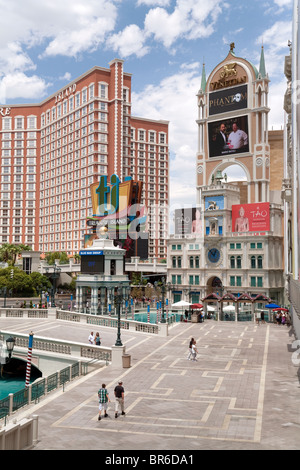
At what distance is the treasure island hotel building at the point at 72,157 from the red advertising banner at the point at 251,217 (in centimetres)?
3809

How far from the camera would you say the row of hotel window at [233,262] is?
7762cm

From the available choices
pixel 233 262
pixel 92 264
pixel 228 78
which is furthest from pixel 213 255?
pixel 228 78

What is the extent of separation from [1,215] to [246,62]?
77.7m

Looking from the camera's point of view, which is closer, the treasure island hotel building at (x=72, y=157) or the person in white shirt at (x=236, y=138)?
the person in white shirt at (x=236, y=138)

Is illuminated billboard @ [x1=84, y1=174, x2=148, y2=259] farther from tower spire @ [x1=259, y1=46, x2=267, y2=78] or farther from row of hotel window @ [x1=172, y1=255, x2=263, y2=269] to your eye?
tower spire @ [x1=259, y1=46, x2=267, y2=78]

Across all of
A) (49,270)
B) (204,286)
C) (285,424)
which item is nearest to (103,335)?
(285,424)

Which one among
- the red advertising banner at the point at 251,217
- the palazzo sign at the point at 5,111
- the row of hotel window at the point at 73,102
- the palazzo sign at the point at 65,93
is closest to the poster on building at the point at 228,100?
the red advertising banner at the point at 251,217

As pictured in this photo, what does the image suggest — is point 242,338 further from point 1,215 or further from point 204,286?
point 1,215

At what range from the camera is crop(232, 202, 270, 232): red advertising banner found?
7825 centimetres

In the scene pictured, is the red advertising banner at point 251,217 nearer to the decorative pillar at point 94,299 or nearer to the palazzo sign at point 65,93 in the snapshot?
the decorative pillar at point 94,299

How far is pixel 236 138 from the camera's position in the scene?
92750 mm

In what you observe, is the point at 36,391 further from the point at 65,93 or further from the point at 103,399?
the point at 65,93
